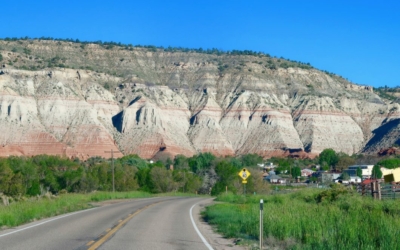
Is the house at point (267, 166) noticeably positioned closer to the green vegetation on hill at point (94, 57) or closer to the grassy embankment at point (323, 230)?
the green vegetation on hill at point (94, 57)

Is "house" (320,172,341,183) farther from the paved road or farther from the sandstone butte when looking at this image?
the paved road

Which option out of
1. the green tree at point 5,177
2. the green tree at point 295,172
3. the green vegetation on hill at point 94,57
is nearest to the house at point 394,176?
the green tree at point 5,177

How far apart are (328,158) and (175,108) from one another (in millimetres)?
38027

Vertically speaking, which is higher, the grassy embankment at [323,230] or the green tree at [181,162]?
the green tree at [181,162]

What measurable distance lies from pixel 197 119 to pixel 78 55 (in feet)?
123

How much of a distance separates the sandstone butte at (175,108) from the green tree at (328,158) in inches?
273

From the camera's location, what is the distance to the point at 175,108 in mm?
135500

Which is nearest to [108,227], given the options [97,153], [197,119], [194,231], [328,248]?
[194,231]

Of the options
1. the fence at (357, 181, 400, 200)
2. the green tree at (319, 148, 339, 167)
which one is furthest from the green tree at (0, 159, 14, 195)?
the green tree at (319, 148, 339, 167)

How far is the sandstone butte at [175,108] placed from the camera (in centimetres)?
11288

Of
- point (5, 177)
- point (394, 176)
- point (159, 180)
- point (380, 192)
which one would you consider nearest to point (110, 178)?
point (159, 180)

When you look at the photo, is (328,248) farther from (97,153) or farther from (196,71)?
(196,71)

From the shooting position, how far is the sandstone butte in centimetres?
11288

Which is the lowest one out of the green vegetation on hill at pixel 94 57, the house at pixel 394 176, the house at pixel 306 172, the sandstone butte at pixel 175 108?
the house at pixel 306 172
